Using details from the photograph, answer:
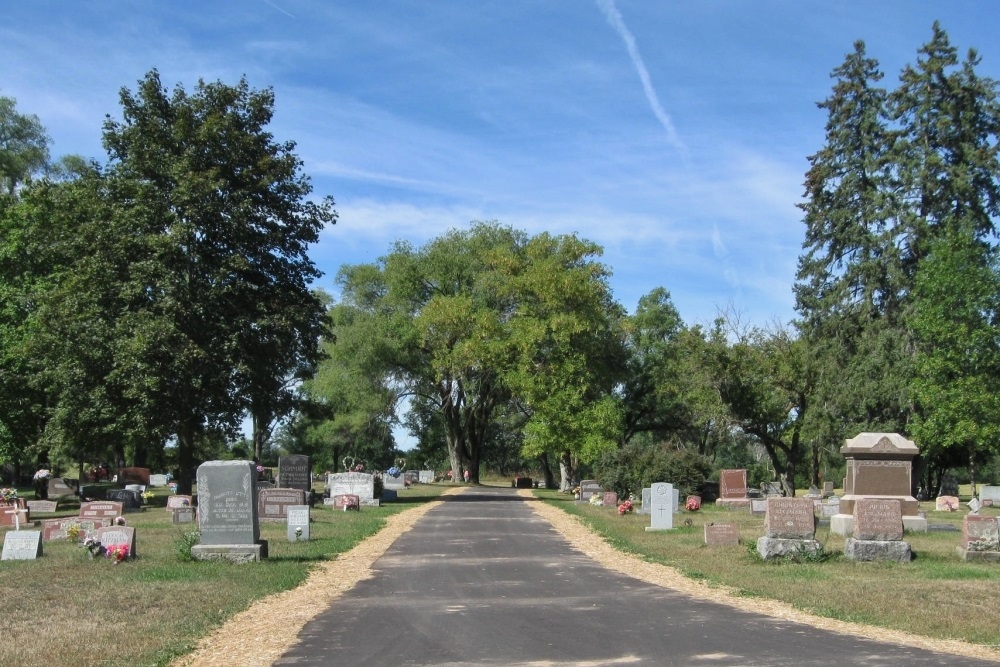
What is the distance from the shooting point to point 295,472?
3062 cm

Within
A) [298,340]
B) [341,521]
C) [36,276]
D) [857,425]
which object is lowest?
[341,521]

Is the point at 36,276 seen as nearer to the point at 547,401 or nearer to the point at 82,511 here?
the point at 82,511

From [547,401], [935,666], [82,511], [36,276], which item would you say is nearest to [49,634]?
[935,666]

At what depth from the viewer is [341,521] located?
2412 centimetres

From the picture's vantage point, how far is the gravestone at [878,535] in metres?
14.5

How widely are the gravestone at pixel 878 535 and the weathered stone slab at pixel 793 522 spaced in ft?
2.24

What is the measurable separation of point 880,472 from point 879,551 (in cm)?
751

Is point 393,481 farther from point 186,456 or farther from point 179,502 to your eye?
point 179,502

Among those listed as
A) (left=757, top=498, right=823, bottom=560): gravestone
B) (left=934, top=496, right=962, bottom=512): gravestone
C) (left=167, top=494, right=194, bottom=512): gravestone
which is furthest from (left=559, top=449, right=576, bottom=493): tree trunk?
(left=757, top=498, right=823, bottom=560): gravestone

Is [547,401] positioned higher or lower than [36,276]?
lower

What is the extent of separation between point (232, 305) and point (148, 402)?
4511mm

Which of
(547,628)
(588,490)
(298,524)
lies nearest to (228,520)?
(298,524)

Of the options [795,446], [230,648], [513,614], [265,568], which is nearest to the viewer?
[230,648]

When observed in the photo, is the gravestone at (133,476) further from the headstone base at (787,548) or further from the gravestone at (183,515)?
the headstone base at (787,548)
